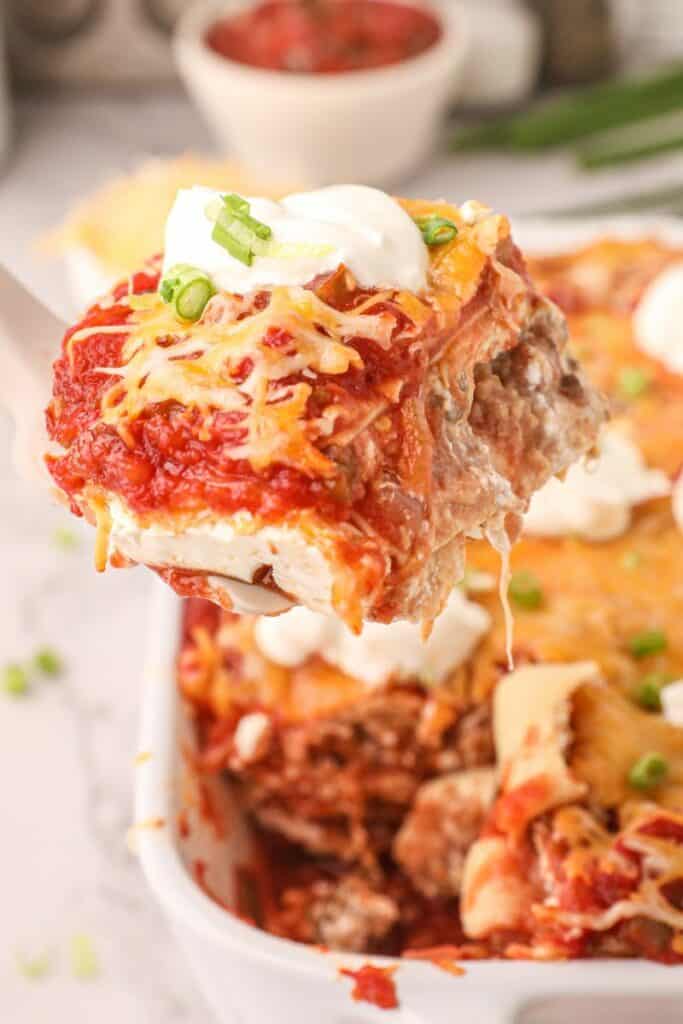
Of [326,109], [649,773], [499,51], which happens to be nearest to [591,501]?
[649,773]

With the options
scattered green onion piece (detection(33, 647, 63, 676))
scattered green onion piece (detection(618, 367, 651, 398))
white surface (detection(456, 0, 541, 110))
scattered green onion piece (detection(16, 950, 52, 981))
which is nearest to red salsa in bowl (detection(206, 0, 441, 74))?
white surface (detection(456, 0, 541, 110))

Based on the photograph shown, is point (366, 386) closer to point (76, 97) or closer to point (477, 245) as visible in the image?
point (477, 245)

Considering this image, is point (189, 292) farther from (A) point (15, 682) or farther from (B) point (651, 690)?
(A) point (15, 682)

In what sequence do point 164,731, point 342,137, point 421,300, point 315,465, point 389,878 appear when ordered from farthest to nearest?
point 342,137, point 389,878, point 164,731, point 421,300, point 315,465

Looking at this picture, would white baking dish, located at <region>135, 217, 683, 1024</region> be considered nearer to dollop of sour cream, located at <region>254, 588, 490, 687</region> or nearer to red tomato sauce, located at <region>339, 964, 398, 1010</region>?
red tomato sauce, located at <region>339, 964, 398, 1010</region>

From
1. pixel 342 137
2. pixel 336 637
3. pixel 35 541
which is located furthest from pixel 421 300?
pixel 342 137

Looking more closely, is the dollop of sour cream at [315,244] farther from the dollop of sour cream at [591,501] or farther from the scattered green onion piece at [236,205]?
the dollop of sour cream at [591,501]
